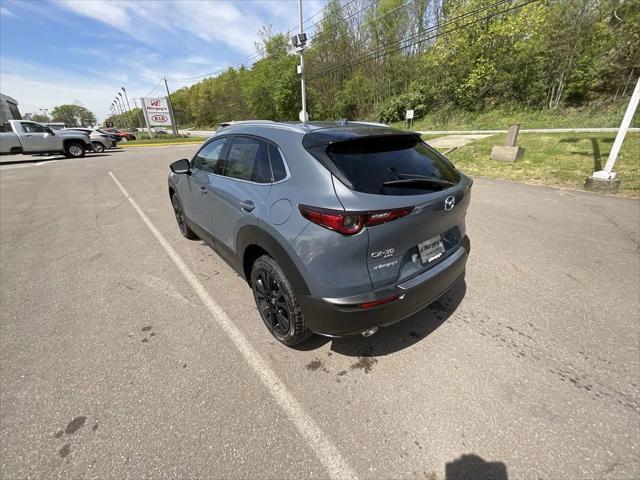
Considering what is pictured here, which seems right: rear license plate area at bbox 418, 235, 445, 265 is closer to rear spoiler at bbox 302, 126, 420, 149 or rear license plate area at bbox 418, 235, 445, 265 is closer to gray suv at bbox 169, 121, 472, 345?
gray suv at bbox 169, 121, 472, 345

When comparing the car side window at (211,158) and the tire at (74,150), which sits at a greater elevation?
the car side window at (211,158)

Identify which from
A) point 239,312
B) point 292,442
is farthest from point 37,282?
point 292,442

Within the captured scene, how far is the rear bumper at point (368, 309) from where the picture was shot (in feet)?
5.93

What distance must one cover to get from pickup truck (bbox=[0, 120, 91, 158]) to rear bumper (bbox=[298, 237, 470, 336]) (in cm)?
1922

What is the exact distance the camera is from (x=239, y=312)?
9.23ft

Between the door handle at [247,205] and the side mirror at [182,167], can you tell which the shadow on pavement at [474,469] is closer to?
the door handle at [247,205]

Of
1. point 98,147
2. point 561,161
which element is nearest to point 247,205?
point 561,161

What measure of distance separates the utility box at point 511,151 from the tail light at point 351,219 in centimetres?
963

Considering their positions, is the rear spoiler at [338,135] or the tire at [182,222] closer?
the rear spoiler at [338,135]

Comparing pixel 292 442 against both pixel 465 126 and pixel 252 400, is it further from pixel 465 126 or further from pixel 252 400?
pixel 465 126

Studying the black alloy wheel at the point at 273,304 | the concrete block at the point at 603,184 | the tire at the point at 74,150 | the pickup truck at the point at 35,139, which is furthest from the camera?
the tire at the point at 74,150

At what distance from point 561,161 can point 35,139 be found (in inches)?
864

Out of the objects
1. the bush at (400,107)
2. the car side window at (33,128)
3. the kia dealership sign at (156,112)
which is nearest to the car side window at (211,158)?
the car side window at (33,128)

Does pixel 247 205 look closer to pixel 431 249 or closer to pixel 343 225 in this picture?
pixel 343 225
